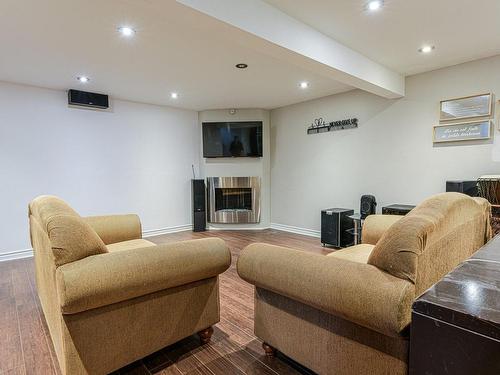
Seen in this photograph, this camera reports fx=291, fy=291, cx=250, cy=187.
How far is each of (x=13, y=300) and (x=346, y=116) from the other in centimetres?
470

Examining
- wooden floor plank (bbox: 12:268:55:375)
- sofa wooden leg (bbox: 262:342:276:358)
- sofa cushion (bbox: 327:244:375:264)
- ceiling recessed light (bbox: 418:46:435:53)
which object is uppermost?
ceiling recessed light (bbox: 418:46:435:53)

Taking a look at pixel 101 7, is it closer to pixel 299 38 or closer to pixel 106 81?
pixel 299 38

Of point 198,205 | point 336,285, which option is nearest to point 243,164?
point 198,205

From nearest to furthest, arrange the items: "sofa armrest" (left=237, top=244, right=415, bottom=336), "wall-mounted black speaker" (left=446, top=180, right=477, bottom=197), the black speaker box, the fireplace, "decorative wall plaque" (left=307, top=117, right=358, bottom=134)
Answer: "sofa armrest" (left=237, top=244, right=415, bottom=336) → "wall-mounted black speaker" (left=446, top=180, right=477, bottom=197) → the black speaker box → "decorative wall plaque" (left=307, top=117, right=358, bottom=134) → the fireplace

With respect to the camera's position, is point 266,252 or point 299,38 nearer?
point 266,252

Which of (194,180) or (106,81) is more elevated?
(106,81)

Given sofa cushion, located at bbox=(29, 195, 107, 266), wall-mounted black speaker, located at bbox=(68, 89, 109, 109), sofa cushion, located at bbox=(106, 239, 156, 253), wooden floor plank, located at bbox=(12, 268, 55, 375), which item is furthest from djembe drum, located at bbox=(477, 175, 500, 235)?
wall-mounted black speaker, located at bbox=(68, 89, 109, 109)

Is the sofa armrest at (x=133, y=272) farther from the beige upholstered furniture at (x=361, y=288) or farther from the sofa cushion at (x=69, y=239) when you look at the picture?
the beige upholstered furniture at (x=361, y=288)

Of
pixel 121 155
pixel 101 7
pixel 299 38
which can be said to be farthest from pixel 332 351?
pixel 121 155

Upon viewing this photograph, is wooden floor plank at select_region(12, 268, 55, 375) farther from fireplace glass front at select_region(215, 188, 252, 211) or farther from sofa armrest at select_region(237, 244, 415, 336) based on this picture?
fireplace glass front at select_region(215, 188, 252, 211)

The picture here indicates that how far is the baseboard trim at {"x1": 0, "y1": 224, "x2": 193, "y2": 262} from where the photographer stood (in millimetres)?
3992

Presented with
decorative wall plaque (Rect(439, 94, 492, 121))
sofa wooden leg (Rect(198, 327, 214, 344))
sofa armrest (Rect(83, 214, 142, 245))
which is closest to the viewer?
sofa wooden leg (Rect(198, 327, 214, 344))

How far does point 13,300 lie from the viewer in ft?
8.86

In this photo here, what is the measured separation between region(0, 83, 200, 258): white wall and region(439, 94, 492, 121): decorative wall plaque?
165 inches
